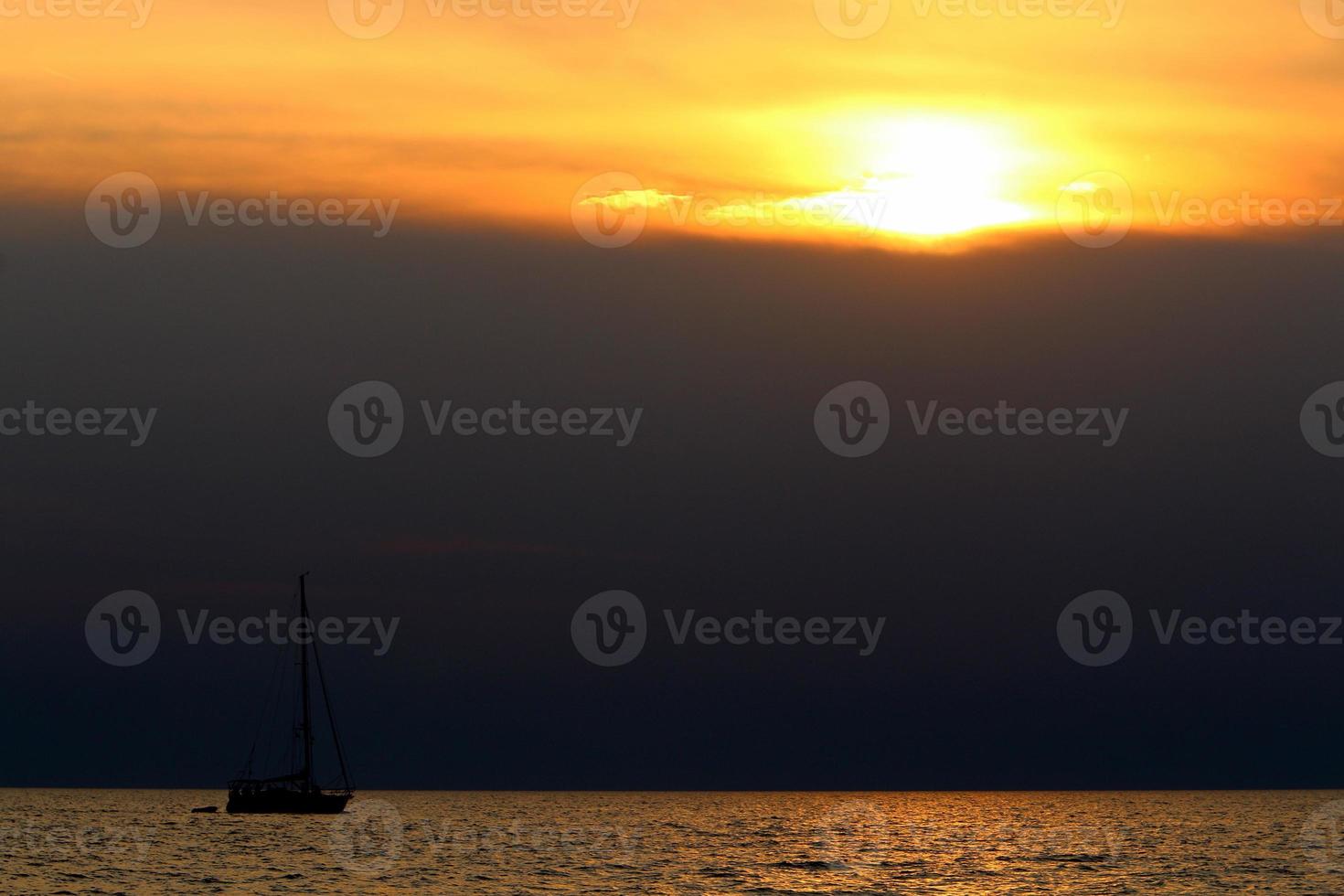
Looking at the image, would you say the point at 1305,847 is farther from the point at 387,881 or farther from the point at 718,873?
the point at 387,881

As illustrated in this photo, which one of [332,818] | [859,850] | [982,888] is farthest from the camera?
[332,818]

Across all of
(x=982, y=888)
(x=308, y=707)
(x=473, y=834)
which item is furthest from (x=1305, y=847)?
(x=308, y=707)

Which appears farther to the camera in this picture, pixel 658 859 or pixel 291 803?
pixel 291 803

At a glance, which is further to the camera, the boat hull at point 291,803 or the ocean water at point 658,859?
the boat hull at point 291,803

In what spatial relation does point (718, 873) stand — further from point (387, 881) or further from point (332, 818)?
point (332, 818)

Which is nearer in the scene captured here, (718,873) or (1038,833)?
(718,873)

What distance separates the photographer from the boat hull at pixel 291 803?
149 metres

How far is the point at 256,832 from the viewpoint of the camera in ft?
525

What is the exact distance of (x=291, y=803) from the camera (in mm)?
149250

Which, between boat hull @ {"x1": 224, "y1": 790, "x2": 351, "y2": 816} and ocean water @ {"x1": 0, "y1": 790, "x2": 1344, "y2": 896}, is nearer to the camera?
ocean water @ {"x1": 0, "y1": 790, "x2": 1344, "y2": 896}

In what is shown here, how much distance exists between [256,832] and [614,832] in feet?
110

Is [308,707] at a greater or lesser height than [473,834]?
greater

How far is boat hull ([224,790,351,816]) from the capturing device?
5869 inches

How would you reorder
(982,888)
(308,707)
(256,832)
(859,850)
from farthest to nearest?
(256,832) → (308,707) → (859,850) → (982,888)
